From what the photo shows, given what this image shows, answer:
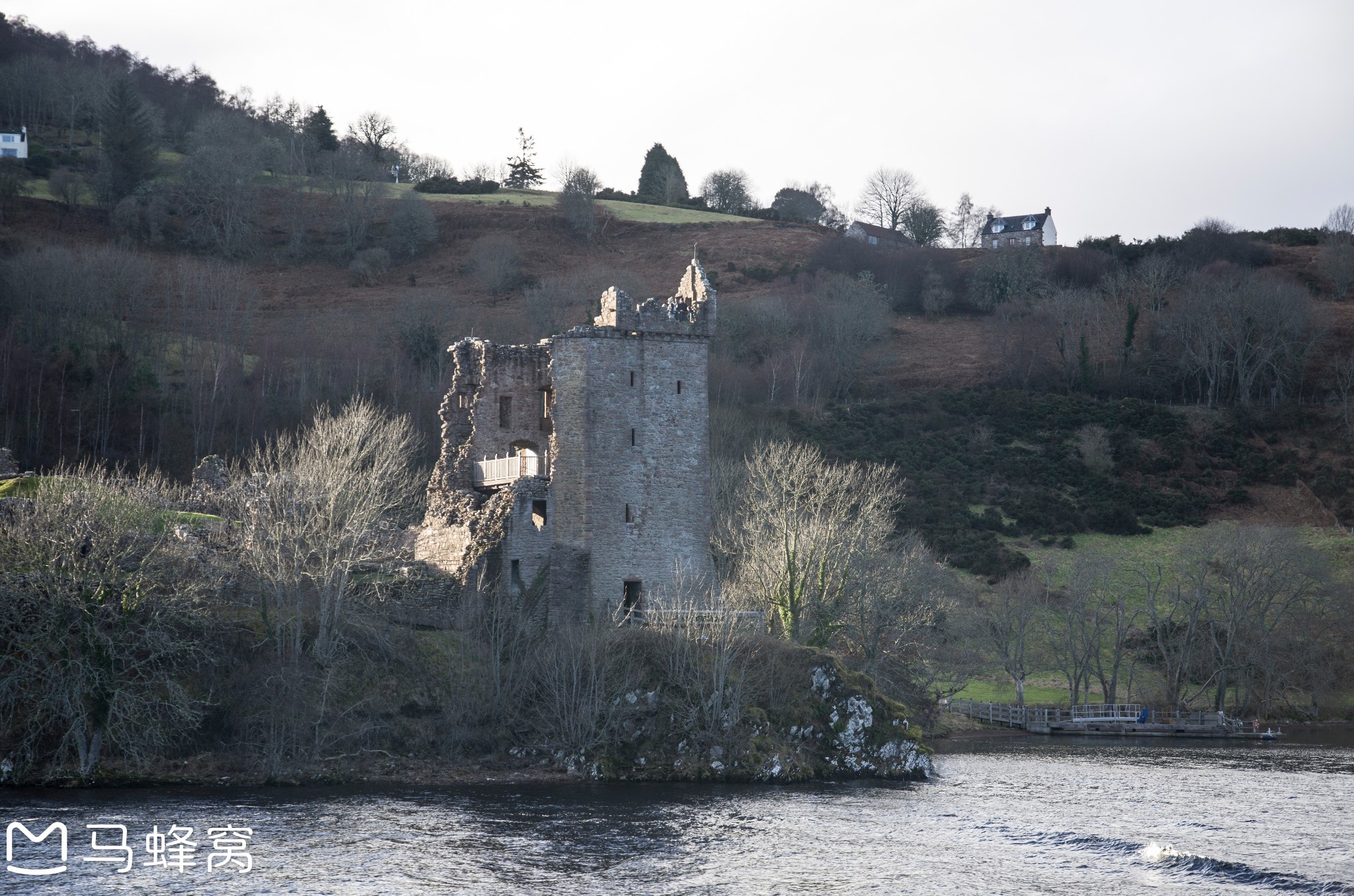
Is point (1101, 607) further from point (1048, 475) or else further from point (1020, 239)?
point (1020, 239)

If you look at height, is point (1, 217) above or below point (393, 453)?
above

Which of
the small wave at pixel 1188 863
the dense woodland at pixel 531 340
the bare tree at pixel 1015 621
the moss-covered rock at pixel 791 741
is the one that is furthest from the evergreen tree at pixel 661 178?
the small wave at pixel 1188 863

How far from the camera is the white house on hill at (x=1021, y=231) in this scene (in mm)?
123062

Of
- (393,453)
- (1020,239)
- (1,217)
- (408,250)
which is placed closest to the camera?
(393,453)

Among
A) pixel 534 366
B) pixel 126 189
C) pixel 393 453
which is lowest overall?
pixel 393 453

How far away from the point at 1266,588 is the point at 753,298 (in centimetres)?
4666

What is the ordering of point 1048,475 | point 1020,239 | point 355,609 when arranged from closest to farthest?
point 355,609
point 1048,475
point 1020,239

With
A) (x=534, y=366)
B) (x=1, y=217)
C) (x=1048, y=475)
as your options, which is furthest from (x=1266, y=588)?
(x=1, y=217)

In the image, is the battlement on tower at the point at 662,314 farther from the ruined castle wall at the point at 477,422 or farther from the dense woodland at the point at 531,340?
the dense woodland at the point at 531,340

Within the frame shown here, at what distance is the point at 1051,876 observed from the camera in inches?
936

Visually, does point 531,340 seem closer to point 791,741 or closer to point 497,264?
point 497,264

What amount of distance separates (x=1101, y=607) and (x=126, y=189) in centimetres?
7671

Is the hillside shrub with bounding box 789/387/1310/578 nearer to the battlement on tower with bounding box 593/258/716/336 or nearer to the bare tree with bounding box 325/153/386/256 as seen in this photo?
the battlement on tower with bounding box 593/258/716/336

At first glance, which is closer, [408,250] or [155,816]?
[155,816]
